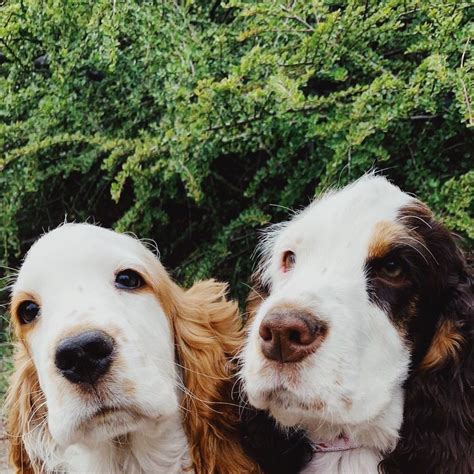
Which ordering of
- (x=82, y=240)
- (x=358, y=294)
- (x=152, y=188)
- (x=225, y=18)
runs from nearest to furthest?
(x=358, y=294) → (x=82, y=240) → (x=152, y=188) → (x=225, y=18)

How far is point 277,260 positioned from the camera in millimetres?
2361

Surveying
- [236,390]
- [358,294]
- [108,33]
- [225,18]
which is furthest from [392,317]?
[225,18]

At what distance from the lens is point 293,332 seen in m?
1.83

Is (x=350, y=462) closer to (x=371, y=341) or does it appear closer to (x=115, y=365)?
(x=371, y=341)

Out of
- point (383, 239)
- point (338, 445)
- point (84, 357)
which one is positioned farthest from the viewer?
point (338, 445)

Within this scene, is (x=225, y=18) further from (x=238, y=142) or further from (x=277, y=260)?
(x=277, y=260)

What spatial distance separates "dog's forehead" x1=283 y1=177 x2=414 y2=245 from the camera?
2.11m

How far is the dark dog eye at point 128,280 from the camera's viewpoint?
229 centimetres

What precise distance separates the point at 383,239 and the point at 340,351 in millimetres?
368

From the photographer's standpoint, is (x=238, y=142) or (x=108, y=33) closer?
(x=108, y=33)

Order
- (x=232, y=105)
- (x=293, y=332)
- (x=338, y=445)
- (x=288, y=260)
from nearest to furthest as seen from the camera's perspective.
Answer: (x=293, y=332)
(x=338, y=445)
(x=288, y=260)
(x=232, y=105)

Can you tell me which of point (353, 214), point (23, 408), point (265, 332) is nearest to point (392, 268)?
point (353, 214)

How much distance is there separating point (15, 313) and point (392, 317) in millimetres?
1126

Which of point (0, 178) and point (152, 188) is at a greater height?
point (152, 188)
